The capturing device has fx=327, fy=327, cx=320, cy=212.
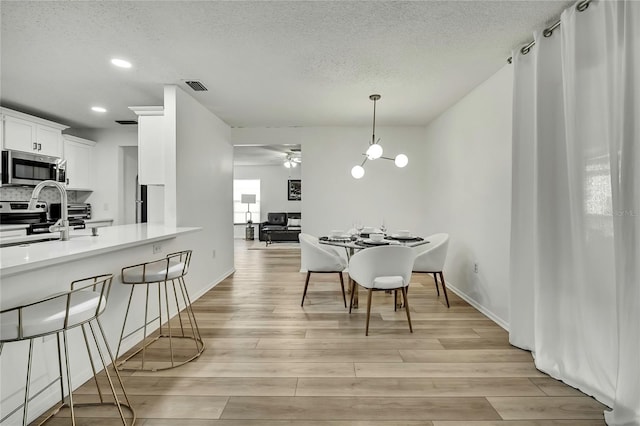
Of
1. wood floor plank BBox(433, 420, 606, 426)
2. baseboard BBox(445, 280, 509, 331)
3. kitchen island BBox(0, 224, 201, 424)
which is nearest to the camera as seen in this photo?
kitchen island BBox(0, 224, 201, 424)

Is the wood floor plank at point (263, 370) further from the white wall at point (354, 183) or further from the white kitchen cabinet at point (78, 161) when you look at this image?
the white kitchen cabinet at point (78, 161)

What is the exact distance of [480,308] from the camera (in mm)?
3633

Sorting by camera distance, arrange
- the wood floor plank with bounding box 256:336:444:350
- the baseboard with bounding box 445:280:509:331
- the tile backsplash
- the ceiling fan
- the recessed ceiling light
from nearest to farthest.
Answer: the wood floor plank with bounding box 256:336:444:350 → the recessed ceiling light → the baseboard with bounding box 445:280:509:331 → the tile backsplash → the ceiling fan

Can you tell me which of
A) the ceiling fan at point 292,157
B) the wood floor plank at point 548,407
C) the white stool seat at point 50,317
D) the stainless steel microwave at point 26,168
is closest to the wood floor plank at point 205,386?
the white stool seat at point 50,317

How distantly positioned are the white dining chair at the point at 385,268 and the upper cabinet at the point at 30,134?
4635 millimetres

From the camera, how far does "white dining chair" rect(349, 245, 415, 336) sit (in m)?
3.03

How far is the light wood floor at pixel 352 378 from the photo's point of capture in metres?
1.83

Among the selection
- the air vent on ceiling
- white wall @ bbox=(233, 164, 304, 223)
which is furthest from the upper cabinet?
white wall @ bbox=(233, 164, 304, 223)

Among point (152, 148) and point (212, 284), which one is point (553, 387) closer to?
point (212, 284)

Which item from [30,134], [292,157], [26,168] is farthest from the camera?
[292,157]

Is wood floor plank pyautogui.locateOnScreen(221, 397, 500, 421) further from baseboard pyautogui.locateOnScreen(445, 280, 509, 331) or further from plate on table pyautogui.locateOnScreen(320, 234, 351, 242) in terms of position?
plate on table pyautogui.locateOnScreen(320, 234, 351, 242)

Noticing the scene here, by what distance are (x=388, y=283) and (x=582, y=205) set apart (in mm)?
1592

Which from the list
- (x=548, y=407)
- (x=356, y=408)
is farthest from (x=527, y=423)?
(x=356, y=408)

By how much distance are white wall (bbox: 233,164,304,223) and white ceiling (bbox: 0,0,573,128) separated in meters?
6.92
